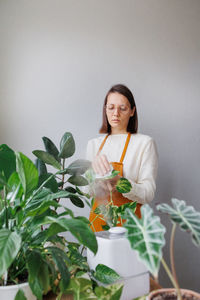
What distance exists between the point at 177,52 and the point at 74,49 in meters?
0.81

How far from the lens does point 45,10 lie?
1.90m

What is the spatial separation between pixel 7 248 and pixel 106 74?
1.71 metres

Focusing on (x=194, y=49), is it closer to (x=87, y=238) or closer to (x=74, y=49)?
(x=74, y=49)

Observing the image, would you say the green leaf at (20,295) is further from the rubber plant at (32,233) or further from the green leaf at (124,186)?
the green leaf at (124,186)

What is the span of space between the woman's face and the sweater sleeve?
232mm

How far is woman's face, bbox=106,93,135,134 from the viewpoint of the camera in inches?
66.9

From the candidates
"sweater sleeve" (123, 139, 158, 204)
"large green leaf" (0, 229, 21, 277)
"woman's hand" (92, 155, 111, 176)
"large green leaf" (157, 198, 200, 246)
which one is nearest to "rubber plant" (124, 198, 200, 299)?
"large green leaf" (157, 198, 200, 246)

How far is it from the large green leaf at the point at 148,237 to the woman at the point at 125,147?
1135 mm

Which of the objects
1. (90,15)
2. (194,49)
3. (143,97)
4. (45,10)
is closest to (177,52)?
(194,49)

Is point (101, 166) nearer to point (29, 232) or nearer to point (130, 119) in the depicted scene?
point (29, 232)

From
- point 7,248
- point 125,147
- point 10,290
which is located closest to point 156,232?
point 7,248

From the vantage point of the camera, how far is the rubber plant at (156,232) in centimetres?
37

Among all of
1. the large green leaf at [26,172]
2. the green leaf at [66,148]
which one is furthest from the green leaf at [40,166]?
the large green leaf at [26,172]

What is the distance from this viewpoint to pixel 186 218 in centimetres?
41
